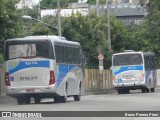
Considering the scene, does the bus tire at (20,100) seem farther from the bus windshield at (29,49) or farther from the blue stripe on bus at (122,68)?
the blue stripe on bus at (122,68)

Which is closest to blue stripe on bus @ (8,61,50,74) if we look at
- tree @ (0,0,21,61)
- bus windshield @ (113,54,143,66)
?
tree @ (0,0,21,61)

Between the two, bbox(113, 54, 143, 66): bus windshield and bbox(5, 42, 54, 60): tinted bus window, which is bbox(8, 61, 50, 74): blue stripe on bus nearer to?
bbox(5, 42, 54, 60): tinted bus window

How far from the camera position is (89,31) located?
61062mm

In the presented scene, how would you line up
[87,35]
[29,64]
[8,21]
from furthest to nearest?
[87,35] < [8,21] < [29,64]

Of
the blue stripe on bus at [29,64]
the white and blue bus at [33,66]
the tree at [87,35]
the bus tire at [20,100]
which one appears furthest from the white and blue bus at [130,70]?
the blue stripe on bus at [29,64]

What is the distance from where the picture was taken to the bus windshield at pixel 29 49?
98.1 feet

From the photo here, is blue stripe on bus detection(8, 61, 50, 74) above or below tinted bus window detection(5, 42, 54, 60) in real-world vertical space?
below

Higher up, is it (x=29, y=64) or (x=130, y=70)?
(x=29, y=64)

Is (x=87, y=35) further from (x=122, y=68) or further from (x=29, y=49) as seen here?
(x=29, y=49)

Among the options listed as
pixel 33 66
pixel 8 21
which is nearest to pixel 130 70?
pixel 8 21

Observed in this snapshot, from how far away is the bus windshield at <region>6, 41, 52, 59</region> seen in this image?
29906mm

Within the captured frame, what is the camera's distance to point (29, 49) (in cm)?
3009

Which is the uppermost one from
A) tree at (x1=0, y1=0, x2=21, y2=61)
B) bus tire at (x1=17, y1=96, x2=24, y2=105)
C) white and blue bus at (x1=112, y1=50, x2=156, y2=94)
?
tree at (x1=0, y1=0, x2=21, y2=61)

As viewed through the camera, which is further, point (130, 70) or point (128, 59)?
point (128, 59)
